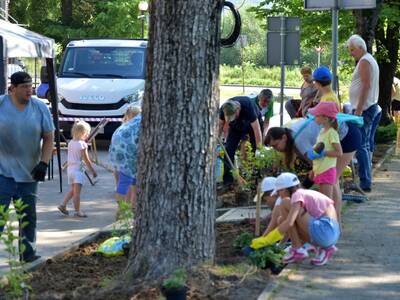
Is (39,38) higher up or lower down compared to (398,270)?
higher up

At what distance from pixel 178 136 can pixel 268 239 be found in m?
1.41

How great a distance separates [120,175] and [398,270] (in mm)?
3676

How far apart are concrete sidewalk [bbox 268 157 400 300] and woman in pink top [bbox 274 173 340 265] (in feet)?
0.40

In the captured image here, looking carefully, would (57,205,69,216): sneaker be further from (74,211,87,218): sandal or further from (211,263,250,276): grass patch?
Result: (211,263,250,276): grass patch

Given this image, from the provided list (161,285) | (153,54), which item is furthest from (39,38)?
(161,285)

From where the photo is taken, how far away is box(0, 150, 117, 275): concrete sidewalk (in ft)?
31.7

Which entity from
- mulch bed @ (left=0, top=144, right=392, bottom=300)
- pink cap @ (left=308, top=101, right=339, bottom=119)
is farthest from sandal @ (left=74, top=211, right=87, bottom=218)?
pink cap @ (left=308, top=101, right=339, bottom=119)

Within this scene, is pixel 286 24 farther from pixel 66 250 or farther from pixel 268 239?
pixel 268 239

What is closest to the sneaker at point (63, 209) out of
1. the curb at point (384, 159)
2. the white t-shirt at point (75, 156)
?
the white t-shirt at point (75, 156)

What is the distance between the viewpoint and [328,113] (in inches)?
364

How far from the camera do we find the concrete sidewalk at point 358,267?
7062mm

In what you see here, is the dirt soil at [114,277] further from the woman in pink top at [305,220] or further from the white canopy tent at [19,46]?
the white canopy tent at [19,46]

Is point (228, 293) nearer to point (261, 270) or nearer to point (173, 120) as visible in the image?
point (261, 270)

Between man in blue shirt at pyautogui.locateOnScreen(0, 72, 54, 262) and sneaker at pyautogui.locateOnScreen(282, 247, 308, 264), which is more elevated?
man in blue shirt at pyautogui.locateOnScreen(0, 72, 54, 262)
